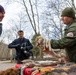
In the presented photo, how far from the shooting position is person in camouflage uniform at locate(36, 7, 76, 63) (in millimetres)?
3578

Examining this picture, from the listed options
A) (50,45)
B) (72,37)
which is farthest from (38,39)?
(72,37)

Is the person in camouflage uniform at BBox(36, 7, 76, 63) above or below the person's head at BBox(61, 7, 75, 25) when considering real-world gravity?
below

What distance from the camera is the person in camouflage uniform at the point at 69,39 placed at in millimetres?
3578

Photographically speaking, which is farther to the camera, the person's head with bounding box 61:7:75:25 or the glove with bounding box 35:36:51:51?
the person's head with bounding box 61:7:75:25

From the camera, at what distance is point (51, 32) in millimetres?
30500

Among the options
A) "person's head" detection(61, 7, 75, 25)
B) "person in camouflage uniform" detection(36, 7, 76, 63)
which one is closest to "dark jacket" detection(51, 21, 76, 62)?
"person in camouflage uniform" detection(36, 7, 76, 63)

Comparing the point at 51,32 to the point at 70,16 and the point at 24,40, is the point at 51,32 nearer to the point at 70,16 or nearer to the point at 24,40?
the point at 24,40

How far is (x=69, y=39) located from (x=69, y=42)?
4cm

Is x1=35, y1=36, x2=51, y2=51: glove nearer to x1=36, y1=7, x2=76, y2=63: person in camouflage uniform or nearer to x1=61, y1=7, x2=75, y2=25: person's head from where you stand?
x1=36, y1=7, x2=76, y2=63: person in camouflage uniform

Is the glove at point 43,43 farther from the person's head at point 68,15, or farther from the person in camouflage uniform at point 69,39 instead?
the person's head at point 68,15

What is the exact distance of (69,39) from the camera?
3.58m

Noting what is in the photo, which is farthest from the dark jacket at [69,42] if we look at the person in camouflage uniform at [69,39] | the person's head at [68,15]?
the person's head at [68,15]

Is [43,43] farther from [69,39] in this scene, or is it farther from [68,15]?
[68,15]

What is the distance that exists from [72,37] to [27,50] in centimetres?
451
